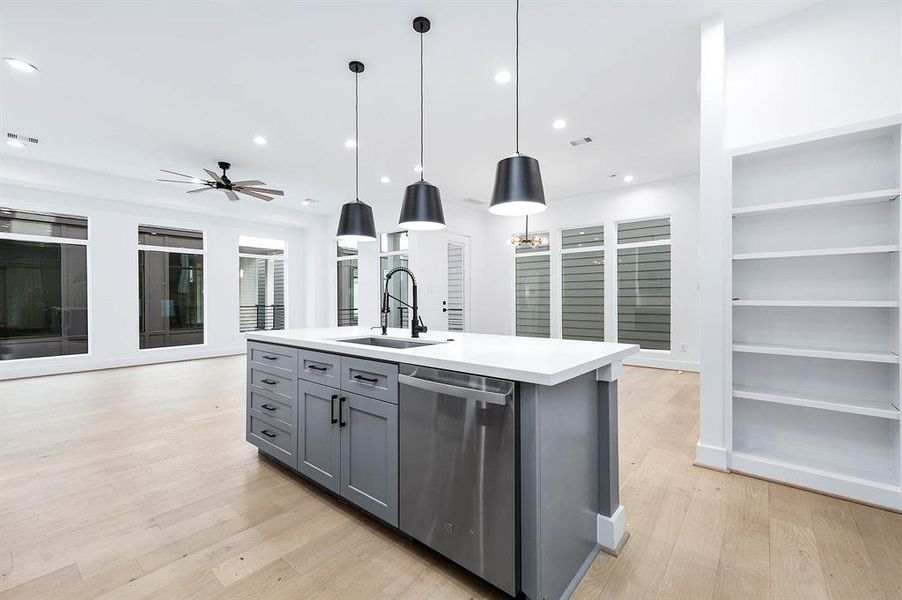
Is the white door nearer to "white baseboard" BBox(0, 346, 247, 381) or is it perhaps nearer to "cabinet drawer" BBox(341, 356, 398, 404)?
"white baseboard" BBox(0, 346, 247, 381)

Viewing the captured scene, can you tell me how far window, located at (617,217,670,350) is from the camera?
20.6 feet

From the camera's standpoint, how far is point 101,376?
559 centimetres

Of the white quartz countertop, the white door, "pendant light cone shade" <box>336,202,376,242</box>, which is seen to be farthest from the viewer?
the white door

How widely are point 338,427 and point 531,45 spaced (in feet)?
9.72

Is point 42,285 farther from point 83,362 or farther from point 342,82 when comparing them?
point 342,82

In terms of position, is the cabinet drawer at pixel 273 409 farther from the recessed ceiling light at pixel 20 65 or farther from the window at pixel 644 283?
the window at pixel 644 283

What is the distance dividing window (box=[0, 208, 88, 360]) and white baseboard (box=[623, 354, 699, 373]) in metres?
8.49

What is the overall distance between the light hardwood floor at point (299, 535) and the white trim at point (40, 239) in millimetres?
4045

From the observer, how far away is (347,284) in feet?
28.3

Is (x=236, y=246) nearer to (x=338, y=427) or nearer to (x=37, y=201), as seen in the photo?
(x=37, y=201)

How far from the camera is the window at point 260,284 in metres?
7.97

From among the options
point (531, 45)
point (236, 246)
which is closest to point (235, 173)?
point (236, 246)

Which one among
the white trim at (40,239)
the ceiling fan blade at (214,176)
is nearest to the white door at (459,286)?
the ceiling fan blade at (214,176)

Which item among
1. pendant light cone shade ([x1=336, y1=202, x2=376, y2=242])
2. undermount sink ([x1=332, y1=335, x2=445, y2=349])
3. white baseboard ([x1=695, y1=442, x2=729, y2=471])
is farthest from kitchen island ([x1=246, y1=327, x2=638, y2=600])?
white baseboard ([x1=695, y1=442, x2=729, y2=471])
